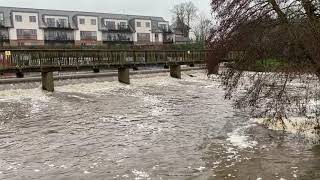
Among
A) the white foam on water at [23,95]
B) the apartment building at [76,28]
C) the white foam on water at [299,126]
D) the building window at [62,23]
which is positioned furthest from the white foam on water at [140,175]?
the building window at [62,23]

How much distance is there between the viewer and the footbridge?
93.1 feet

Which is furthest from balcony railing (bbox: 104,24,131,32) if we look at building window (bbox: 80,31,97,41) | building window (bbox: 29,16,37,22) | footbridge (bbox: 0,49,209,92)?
footbridge (bbox: 0,49,209,92)

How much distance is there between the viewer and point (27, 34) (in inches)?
3595

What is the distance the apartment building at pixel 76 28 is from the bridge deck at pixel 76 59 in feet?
158

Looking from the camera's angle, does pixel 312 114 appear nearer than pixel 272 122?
No

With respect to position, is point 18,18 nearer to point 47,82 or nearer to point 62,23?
point 62,23

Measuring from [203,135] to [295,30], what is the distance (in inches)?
188

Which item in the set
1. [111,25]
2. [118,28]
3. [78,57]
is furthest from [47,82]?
[118,28]

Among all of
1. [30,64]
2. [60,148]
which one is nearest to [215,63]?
[60,148]

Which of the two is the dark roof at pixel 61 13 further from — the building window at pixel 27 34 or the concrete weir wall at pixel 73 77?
the concrete weir wall at pixel 73 77

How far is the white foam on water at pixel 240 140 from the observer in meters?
14.2

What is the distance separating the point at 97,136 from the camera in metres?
16.1

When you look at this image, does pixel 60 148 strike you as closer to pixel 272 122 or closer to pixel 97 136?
pixel 97 136

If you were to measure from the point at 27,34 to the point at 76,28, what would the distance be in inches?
431
